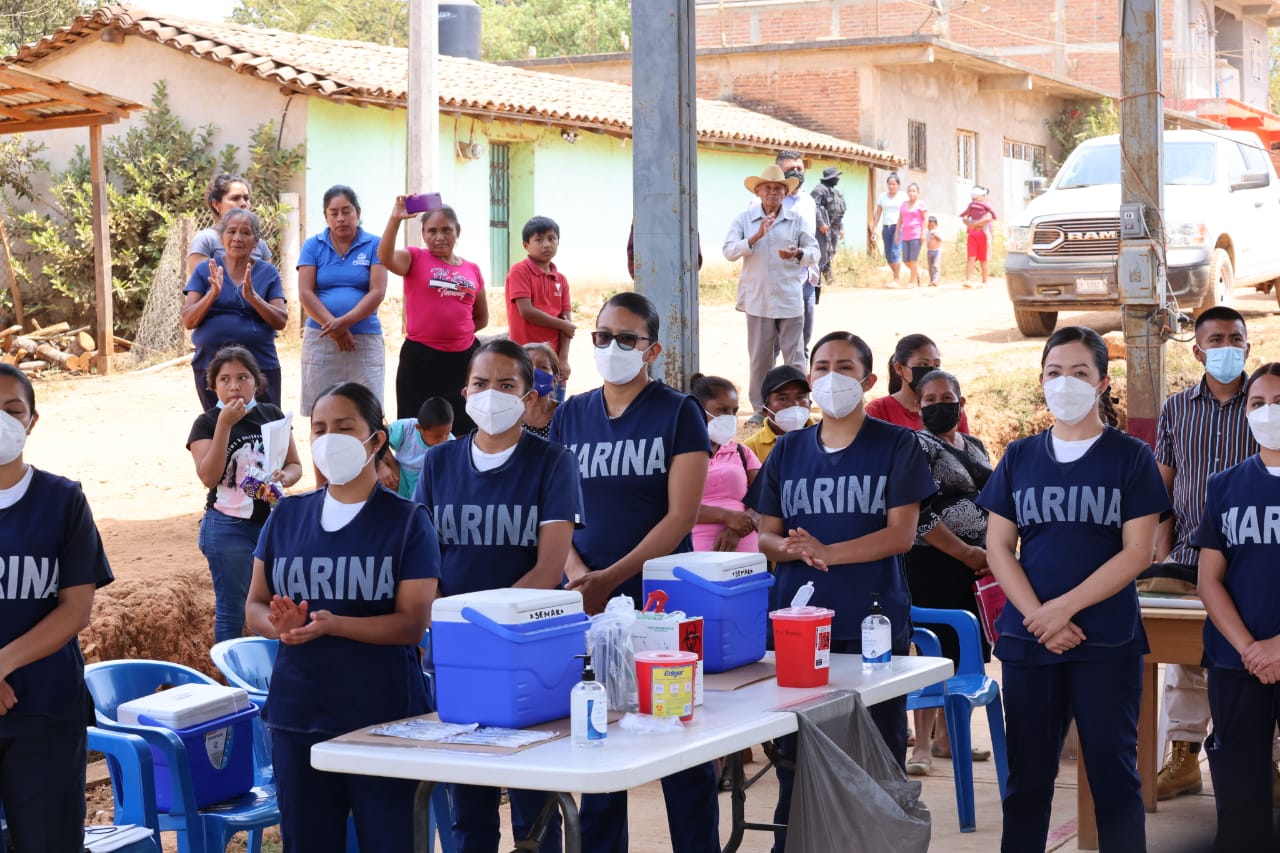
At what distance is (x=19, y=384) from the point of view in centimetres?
466

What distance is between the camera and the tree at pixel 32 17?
1242 inches

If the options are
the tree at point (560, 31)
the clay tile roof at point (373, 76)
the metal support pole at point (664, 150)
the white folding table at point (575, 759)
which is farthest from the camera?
the tree at point (560, 31)

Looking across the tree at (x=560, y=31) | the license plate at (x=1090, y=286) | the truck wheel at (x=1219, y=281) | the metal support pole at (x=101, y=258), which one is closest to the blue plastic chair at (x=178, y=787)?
the metal support pole at (x=101, y=258)

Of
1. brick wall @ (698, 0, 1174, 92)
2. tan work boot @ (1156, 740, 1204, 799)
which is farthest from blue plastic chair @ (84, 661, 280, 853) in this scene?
brick wall @ (698, 0, 1174, 92)

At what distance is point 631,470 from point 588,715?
1.50 metres

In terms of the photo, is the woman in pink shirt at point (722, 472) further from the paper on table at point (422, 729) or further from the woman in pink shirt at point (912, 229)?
the woman in pink shirt at point (912, 229)

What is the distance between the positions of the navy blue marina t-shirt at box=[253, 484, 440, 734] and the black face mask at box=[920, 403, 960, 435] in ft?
9.91

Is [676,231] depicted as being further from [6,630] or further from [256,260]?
[6,630]

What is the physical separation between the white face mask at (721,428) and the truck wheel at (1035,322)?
428 inches

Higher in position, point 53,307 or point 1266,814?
point 53,307

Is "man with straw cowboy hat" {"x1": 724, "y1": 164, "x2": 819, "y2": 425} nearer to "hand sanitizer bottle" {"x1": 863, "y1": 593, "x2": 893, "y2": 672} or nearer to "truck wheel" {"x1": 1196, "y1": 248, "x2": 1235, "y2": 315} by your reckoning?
"truck wheel" {"x1": 1196, "y1": 248, "x2": 1235, "y2": 315}

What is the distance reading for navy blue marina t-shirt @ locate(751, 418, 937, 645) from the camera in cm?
529

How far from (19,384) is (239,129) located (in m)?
15.3

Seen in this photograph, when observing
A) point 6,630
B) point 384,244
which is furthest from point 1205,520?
point 384,244
